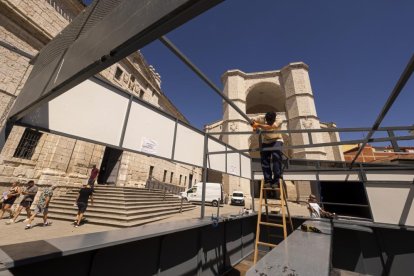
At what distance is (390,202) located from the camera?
6930mm

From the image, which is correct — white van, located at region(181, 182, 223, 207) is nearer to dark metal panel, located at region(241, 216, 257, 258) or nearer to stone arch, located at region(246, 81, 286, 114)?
dark metal panel, located at region(241, 216, 257, 258)

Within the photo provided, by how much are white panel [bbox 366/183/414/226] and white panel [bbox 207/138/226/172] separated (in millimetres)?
6457

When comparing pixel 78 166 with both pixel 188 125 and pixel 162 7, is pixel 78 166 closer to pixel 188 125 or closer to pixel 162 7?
pixel 188 125

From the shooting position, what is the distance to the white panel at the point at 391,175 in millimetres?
7344

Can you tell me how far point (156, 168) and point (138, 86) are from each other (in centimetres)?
1044

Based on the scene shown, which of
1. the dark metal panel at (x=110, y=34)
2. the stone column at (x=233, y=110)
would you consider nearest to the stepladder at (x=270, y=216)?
the dark metal panel at (x=110, y=34)

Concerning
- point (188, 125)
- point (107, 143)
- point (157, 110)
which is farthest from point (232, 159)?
point (107, 143)

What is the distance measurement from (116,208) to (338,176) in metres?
12.1

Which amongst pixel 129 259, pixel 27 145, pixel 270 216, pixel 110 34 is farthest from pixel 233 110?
pixel 110 34

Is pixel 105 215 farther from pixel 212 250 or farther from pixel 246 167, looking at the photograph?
pixel 246 167

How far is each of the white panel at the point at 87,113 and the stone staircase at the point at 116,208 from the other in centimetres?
636

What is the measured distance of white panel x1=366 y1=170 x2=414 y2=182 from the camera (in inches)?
289

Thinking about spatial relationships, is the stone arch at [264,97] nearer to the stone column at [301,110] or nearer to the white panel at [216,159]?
the stone column at [301,110]

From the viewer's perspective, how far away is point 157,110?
4781 millimetres
